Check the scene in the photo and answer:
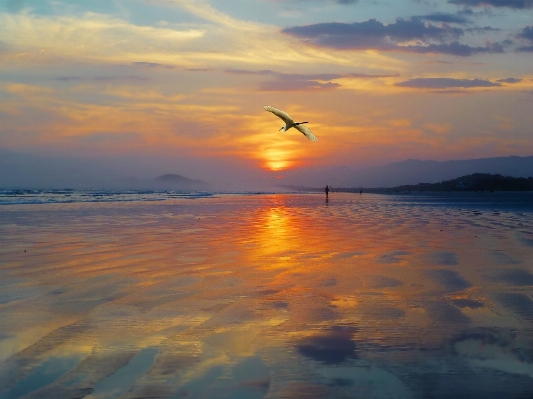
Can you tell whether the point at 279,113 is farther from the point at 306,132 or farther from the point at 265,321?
the point at 265,321

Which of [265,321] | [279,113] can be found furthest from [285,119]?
[265,321]

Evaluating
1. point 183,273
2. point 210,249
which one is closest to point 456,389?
point 183,273

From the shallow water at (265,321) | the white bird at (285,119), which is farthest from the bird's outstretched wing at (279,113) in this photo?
the shallow water at (265,321)

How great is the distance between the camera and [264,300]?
8727mm

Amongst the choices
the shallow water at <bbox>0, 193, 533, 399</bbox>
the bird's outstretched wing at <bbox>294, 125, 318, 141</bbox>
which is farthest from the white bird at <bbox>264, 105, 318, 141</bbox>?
the shallow water at <bbox>0, 193, 533, 399</bbox>

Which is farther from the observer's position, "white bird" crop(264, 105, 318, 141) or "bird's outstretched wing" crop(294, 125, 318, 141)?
"bird's outstretched wing" crop(294, 125, 318, 141)

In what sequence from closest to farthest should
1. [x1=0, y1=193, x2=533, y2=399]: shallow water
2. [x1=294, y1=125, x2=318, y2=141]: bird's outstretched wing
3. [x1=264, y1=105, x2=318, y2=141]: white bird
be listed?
[x1=0, y1=193, x2=533, y2=399]: shallow water, [x1=264, y1=105, x2=318, y2=141]: white bird, [x1=294, y1=125, x2=318, y2=141]: bird's outstretched wing

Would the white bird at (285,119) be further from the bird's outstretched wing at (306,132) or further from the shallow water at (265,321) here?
the shallow water at (265,321)

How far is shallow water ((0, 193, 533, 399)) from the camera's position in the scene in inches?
210

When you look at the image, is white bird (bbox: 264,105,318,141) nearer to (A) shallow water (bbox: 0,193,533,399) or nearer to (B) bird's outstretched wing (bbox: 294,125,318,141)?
(B) bird's outstretched wing (bbox: 294,125,318,141)

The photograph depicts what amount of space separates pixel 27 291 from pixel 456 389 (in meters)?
7.13

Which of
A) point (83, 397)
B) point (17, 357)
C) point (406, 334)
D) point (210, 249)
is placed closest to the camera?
point (83, 397)

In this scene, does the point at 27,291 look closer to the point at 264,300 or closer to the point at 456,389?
the point at 264,300

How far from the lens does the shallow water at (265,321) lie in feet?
17.5
